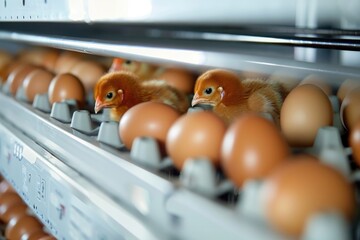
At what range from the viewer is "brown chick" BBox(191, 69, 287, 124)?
91 cm

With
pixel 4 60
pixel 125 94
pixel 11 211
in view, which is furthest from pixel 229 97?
pixel 4 60

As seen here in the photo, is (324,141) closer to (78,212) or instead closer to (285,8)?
(285,8)

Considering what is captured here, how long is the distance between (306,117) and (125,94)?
430 millimetres

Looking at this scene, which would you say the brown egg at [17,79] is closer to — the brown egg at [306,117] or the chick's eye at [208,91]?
the chick's eye at [208,91]

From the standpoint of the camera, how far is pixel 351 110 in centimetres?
85

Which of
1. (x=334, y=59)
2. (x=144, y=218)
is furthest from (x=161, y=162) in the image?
(x=334, y=59)

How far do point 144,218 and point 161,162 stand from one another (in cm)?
10

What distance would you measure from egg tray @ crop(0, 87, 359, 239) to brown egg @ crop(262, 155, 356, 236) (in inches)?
0.8

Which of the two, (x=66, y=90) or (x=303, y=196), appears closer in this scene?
(x=303, y=196)

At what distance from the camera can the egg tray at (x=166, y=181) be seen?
0.57m

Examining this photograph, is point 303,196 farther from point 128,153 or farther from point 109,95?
point 109,95

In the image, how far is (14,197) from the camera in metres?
2.00

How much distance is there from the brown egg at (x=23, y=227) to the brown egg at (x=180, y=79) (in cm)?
73

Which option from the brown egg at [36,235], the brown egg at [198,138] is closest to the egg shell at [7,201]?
the brown egg at [36,235]
